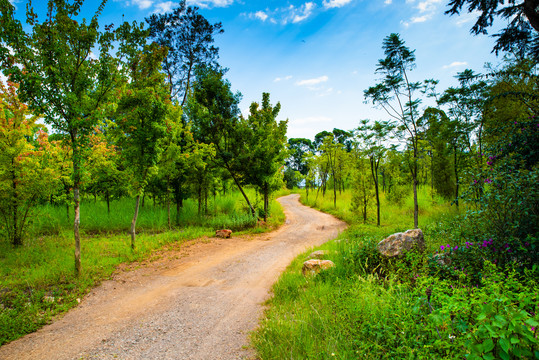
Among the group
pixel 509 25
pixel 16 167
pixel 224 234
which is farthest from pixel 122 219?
pixel 509 25

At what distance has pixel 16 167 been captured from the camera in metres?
7.74

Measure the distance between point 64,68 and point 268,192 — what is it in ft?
36.2

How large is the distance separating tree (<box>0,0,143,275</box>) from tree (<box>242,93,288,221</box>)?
7.68m

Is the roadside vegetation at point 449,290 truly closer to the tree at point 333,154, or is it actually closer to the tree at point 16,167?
the tree at point 16,167

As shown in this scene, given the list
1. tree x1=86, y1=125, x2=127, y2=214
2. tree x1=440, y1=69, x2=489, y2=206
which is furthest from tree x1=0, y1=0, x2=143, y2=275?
tree x1=440, y1=69, x2=489, y2=206

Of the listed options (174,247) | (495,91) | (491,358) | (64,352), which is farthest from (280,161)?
(491,358)

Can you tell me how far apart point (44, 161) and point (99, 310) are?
599cm

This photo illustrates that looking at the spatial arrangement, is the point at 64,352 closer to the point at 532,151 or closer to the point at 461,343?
the point at 461,343

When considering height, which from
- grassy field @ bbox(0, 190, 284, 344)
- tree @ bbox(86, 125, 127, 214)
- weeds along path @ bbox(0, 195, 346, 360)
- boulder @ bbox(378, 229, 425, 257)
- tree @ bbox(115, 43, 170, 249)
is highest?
tree @ bbox(115, 43, 170, 249)

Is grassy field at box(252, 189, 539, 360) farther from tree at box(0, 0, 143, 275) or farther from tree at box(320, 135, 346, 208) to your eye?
tree at box(320, 135, 346, 208)

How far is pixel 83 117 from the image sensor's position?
6055mm

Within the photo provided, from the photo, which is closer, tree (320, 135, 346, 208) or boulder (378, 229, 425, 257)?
boulder (378, 229, 425, 257)

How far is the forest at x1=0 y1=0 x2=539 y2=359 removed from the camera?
293cm

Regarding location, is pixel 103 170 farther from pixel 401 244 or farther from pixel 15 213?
pixel 401 244
